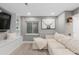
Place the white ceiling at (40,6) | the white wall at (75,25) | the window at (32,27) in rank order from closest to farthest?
the white ceiling at (40,6) → the white wall at (75,25) → the window at (32,27)

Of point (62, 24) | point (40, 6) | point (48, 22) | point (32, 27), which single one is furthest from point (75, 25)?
point (32, 27)

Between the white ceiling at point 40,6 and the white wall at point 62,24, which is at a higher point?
the white ceiling at point 40,6

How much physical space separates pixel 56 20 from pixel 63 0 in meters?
7.09

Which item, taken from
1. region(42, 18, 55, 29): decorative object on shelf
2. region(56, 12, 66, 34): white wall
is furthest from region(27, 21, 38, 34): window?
region(56, 12, 66, 34): white wall

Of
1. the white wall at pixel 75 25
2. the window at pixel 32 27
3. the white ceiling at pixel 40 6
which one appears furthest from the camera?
the window at pixel 32 27

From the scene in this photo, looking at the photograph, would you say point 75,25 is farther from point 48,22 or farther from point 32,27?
point 32,27

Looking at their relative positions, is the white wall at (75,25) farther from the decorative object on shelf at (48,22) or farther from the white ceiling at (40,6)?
the decorative object on shelf at (48,22)

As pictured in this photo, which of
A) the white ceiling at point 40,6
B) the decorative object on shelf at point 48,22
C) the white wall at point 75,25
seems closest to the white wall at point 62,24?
the decorative object on shelf at point 48,22

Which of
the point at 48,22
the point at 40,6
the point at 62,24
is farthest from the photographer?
the point at 48,22

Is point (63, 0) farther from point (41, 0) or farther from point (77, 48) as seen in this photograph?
point (77, 48)

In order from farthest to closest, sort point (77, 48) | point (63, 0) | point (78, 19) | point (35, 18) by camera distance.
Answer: point (35, 18) → point (78, 19) → point (77, 48) → point (63, 0)

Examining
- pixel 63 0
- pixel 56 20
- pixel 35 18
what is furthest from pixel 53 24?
pixel 63 0

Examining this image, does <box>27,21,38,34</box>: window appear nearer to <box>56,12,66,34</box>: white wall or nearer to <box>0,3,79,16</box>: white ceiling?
<box>56,12,66,34</box>: white wall

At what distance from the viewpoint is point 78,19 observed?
5.34m
